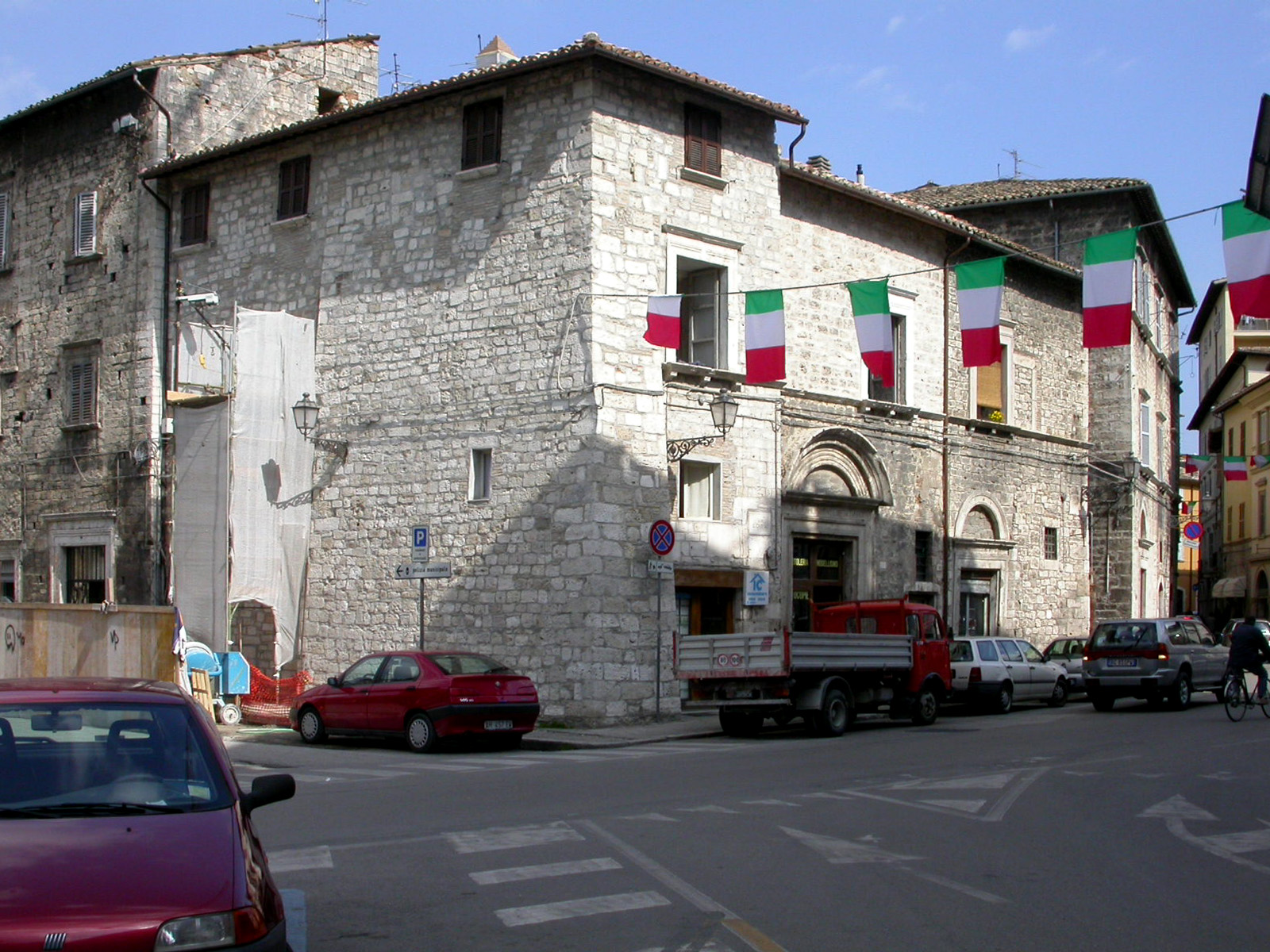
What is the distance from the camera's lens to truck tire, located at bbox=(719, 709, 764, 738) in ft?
61.9

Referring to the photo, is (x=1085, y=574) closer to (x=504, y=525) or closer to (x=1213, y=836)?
(x=504, y=525)

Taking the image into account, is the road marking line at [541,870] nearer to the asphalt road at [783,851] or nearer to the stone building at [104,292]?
the asphalt road at [783,851]

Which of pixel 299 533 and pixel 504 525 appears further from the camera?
pixel 299 533

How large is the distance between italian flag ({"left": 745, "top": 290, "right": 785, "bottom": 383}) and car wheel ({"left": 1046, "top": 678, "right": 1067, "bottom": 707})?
8.99 metres

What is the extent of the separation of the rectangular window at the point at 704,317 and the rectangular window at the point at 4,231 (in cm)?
1634

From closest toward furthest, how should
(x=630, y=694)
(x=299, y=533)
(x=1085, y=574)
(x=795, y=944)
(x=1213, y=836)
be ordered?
1. (x=795, y=944)
2. (x=1213, y=836)
3. (x=630, y=694)
4. (x=299, y=533)
5. (x=1085, y=574)

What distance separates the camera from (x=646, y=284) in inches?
824

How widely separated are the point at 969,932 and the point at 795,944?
3.13 ft

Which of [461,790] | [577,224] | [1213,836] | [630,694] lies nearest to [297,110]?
[577,224]

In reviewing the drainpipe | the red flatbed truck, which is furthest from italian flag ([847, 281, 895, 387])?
the drainpipe

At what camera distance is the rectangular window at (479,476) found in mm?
21406

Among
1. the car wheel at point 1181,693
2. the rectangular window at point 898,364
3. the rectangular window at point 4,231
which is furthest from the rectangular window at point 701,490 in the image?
the rectangular window at point 4,231

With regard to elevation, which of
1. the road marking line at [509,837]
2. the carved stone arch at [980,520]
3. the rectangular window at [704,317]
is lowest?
the road marking line at [509,837]

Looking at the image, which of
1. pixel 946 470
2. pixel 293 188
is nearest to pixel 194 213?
pixel 293 188
